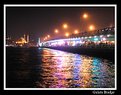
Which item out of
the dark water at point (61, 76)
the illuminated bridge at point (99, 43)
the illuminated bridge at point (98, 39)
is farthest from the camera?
the illuminated bridge at point (98, 39)

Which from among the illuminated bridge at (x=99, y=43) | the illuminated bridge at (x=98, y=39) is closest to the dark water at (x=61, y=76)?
the illuminated bridge at (x=99, y=43)

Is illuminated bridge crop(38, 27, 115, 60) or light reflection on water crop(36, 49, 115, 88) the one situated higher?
illuminated bridge crop(38, 27, 115, 60)

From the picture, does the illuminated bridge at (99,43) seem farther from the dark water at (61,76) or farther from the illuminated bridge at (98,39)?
the dark water at (61,76)

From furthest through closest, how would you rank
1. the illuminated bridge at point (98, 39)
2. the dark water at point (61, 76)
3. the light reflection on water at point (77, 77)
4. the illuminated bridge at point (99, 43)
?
the illuminated bridge at point (98, 39) → the illuminated bridge at point (99, 43) → the dark water at point (61, 76) → the light reflection on water at point (77, 77)

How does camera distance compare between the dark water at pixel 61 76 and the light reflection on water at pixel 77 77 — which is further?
the dark water at pixel 61 76

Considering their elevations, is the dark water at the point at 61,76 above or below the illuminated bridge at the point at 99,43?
below

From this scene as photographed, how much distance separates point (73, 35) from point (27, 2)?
73564mm

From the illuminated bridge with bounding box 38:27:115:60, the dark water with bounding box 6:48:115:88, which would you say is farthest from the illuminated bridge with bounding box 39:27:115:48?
the dark water with bounding box 6:48:115:88

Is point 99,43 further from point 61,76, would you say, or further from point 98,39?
point 61,76

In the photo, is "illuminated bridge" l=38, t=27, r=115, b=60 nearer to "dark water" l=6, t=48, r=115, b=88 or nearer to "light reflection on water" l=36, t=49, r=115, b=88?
"dark water" l=6, t=48, r=115, b=88

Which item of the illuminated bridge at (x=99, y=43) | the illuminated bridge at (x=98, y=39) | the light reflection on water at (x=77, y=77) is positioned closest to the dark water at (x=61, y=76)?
the light reflection on water at (x=77, y=77)

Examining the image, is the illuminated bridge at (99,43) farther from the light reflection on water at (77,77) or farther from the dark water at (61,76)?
the light reflection on water at (77,77)
